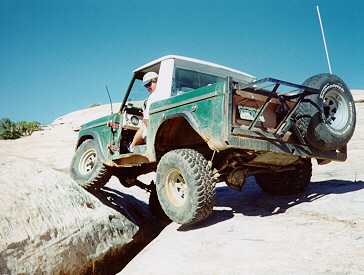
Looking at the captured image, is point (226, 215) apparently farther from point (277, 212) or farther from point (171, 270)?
point (171, 270)

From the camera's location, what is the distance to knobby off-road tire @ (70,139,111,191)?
5383 mm

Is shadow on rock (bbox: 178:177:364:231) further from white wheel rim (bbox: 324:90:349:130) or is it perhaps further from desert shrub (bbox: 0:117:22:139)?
desert shrub (bbox: 0:117:22:139)

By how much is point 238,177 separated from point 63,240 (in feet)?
8.05

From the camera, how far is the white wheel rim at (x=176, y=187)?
383 cm

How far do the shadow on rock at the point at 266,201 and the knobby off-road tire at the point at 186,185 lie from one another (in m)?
0.37

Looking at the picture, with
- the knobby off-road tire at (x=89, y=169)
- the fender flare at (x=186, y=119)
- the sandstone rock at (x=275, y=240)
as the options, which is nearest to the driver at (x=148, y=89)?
the fender flare at (x=186, y=119)

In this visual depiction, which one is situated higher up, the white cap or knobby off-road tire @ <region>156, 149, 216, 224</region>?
the white cap

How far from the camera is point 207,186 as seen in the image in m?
3.42

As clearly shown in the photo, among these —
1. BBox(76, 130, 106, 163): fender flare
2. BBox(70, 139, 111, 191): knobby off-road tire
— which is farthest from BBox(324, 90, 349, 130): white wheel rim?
BBox(70, 139, 111, 191): knobby off-road tire

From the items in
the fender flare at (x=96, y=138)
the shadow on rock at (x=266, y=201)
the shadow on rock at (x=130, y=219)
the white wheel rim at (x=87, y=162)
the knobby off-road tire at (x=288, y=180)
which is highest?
the fender flare at (x=96, y=138)

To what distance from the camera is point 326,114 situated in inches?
155

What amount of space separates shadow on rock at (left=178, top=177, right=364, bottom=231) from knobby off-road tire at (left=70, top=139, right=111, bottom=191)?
79.3 inches

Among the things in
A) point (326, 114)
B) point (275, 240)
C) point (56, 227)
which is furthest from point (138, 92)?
point (275, 240)

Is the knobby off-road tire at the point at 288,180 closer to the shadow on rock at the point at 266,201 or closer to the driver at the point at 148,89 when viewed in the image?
the shadow on rock at the point at 266,201
